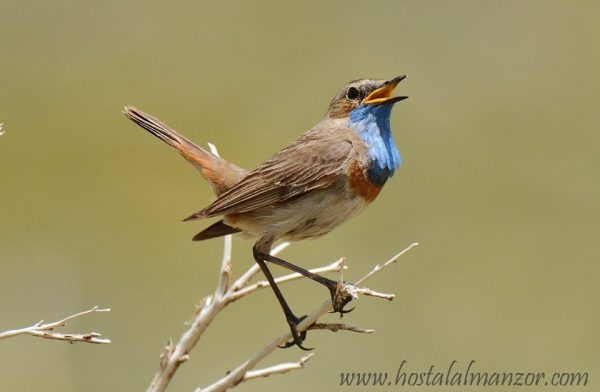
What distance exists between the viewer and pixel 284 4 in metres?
10.9

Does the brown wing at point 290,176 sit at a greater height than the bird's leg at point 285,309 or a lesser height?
greater

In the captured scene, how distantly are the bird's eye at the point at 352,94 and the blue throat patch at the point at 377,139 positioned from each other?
0.08 meters

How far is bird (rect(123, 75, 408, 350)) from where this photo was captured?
4887mm

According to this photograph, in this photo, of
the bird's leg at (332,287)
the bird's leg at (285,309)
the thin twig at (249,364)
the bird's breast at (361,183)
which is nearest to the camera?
the thin twig at (249,364)

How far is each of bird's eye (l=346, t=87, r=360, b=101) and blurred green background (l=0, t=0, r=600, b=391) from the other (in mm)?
2232

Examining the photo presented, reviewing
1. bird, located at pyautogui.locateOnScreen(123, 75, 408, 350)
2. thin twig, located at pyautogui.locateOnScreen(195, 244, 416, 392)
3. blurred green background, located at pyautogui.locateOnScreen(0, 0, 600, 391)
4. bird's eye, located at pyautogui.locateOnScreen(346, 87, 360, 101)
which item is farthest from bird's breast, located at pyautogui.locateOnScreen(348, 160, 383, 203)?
blurred green background, located at pyautogui.locateOnScreen(0, 0, 600, 391)

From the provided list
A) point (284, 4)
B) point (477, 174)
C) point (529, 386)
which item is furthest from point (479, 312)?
point (284, 4)

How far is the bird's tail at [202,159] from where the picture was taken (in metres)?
5.28

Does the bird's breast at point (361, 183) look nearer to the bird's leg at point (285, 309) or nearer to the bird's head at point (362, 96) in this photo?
the bird's head at point (362, 96)

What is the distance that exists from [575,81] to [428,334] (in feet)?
12.8

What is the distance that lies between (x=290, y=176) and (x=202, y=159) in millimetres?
532

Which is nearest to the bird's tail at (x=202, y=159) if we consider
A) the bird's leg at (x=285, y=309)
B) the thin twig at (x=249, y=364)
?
→ the bird's leg at (x=285, y=309)

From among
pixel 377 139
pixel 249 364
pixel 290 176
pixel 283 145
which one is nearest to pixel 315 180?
pixel 290 176

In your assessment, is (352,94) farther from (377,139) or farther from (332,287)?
(332,287)
